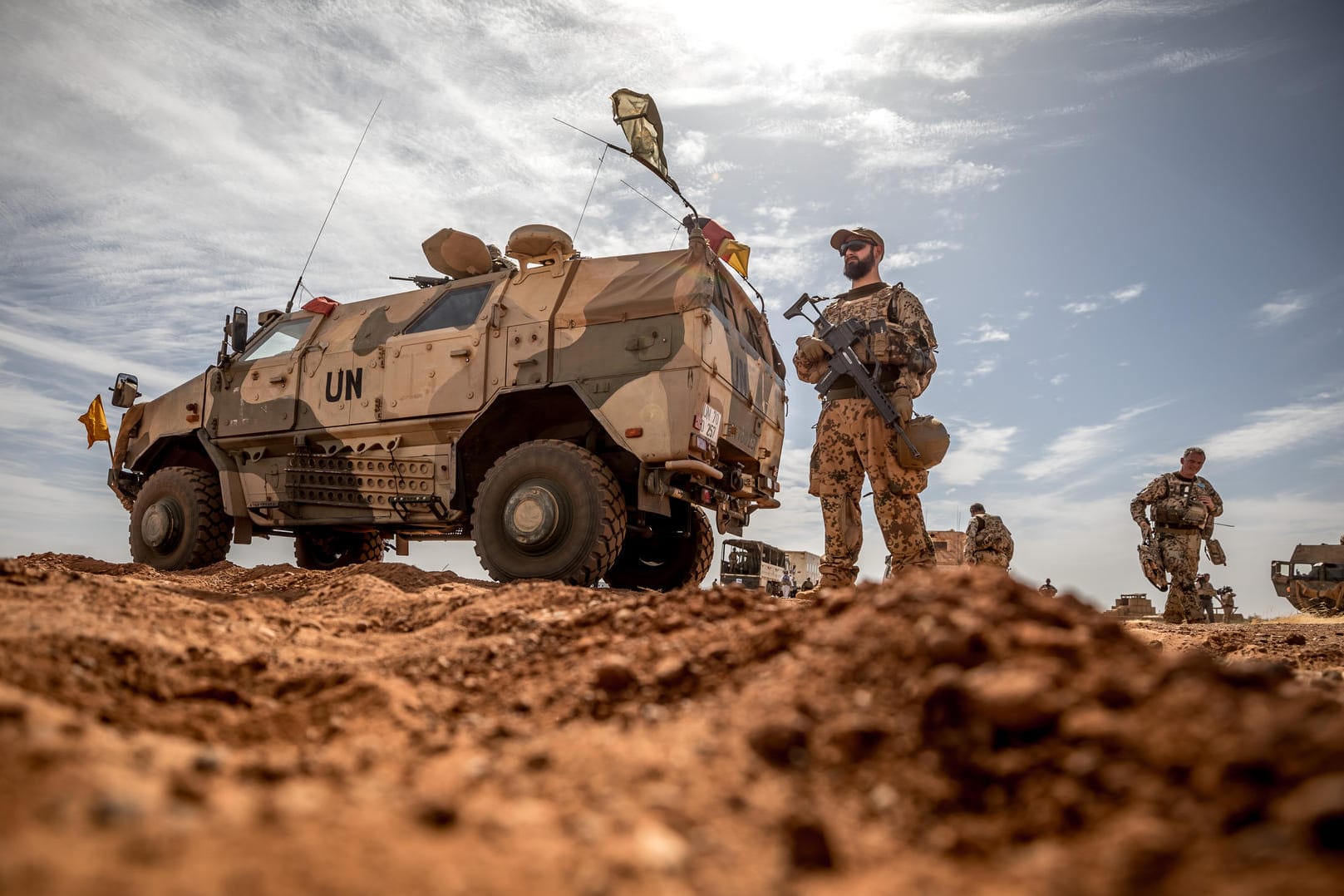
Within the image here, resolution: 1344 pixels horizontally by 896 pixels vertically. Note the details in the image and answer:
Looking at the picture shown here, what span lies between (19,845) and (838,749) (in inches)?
42.3

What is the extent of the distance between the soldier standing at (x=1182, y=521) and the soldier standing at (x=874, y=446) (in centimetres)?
675

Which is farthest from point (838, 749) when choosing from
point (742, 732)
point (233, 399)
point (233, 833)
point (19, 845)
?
point (233, 399)

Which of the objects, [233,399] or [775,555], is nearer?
[233,399]

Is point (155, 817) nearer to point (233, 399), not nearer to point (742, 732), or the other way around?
point (742, 732)

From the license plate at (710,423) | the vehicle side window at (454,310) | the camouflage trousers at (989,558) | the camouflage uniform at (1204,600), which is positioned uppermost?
the vehicle side window at (454,310)

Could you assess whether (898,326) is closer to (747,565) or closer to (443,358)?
(443,358)

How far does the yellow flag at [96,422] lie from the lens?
7.68 meters

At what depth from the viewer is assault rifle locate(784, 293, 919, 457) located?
5406 millimetres

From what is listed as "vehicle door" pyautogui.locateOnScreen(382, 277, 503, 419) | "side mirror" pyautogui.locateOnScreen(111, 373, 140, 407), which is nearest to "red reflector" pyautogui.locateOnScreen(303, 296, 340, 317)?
"vehicle door" pyautogui.locateOnScreen(382, 277, 503, 419)

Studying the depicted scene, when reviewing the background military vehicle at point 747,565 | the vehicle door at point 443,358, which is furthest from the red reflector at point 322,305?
the background military vehicle at point 747,565

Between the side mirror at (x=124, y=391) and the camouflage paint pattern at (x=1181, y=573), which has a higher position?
the side mirror at (x=124, y=391)

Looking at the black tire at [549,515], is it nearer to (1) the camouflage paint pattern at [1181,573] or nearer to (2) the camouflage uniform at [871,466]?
(2) the camouflage uniform at [871,466]

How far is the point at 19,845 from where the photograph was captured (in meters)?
0.85

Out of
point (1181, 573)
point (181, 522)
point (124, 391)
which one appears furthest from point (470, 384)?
point (1181, 573)
